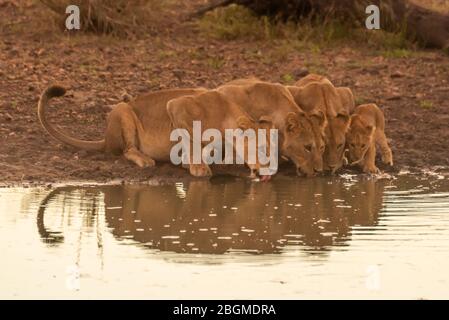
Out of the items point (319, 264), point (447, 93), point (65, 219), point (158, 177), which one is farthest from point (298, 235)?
point (447, 93)

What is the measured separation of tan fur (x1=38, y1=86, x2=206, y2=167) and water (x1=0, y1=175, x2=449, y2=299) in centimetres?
62

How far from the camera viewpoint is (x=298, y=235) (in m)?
8.91

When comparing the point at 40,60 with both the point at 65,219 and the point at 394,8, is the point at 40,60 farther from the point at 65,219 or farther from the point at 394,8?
the point at 65,219

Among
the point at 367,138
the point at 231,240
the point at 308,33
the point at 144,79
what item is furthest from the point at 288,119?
the point at 308,33

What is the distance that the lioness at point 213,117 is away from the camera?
10641 millimetres

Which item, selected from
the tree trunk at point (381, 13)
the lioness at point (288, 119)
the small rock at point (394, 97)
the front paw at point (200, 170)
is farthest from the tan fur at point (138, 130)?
the tree trunk at point (381, 13)

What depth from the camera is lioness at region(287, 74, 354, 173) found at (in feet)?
35.2

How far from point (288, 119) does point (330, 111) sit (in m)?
0.33

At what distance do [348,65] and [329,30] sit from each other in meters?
0.97

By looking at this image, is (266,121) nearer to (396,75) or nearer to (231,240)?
(231,240)
